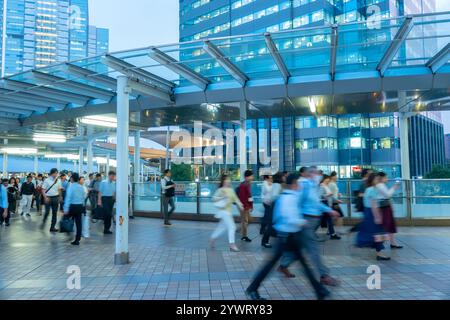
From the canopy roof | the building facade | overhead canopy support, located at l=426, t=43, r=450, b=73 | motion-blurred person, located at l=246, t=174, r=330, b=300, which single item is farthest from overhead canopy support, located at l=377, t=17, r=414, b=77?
the building facade

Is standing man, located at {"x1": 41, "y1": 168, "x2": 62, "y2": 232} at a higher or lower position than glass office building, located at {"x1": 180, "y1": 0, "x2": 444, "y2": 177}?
lower

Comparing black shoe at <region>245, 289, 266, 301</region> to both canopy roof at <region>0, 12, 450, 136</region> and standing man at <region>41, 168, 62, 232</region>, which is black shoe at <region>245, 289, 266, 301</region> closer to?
canopy roof at <region>0, 12, 450, 136</region>

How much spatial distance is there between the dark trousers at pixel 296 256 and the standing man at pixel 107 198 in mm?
7128

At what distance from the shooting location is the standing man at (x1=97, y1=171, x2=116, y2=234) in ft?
35.5

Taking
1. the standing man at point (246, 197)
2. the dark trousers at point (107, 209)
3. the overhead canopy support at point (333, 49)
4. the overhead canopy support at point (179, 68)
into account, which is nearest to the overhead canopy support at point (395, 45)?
the overhead canopy support at point (333, 49)

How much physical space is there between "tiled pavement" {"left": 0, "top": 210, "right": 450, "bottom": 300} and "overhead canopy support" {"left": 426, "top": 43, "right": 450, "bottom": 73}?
4.30m

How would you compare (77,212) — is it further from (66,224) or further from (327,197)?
(327,197)

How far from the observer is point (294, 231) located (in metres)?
4.73

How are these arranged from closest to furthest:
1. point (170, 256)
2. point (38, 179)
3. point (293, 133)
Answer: point (170, 256)
point (38, 179)
point (293, 133)

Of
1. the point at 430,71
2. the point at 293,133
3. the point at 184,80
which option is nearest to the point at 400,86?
the point at 430,71

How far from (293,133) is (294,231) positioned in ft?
162

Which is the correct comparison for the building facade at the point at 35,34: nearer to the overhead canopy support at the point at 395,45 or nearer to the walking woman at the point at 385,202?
the overhead canopy support at the point at 395,45

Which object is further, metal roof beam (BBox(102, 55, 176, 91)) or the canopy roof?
metal roof beam (BBox(102, 55, 176, 91))
